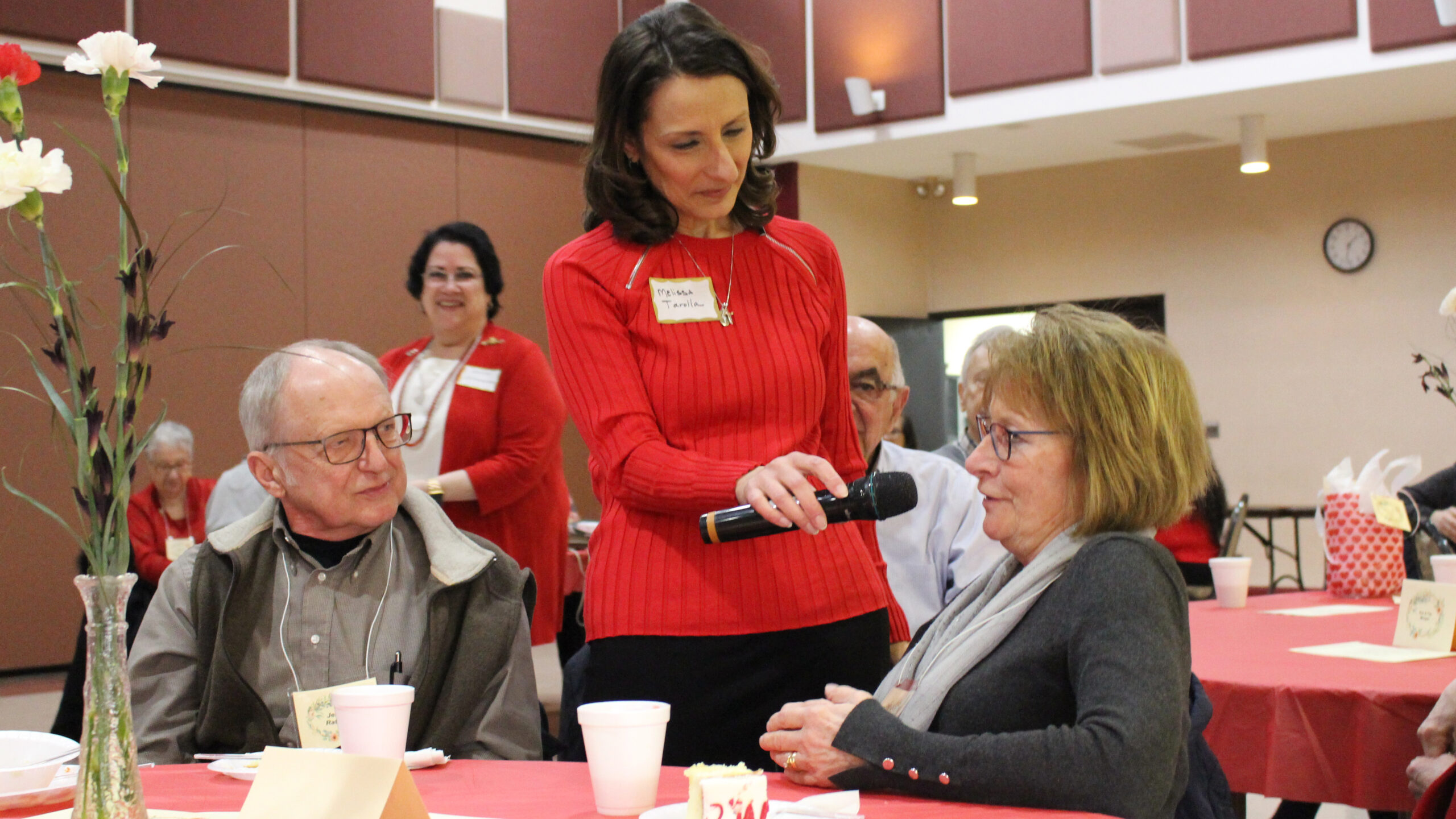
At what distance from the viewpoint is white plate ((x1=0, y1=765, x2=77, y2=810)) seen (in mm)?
1333

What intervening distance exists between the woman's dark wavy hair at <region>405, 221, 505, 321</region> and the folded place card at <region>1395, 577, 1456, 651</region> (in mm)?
2754

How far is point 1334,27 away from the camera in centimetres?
707

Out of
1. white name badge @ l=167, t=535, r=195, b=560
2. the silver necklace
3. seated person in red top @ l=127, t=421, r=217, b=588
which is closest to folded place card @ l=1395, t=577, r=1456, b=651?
the silver necklace

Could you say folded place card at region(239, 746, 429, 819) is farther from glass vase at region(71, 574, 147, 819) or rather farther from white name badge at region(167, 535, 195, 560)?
white name badge at region(167, 535, 195, 560)

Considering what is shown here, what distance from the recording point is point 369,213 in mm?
8062

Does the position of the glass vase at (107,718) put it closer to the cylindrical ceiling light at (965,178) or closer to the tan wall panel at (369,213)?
the tan wall panel at (369,213)

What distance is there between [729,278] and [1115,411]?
2.24 ft

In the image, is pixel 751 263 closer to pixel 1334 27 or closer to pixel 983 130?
pixel 1334 27

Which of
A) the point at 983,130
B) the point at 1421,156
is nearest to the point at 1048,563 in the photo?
the point at 983,130

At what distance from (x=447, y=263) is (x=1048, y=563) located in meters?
3.06

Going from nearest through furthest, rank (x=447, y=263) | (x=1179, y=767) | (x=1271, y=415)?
(x=1179, y=767)
(x=447, y=263)
(x=1271, y=415)

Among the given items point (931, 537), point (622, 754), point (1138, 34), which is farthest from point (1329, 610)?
point (1138, 34)

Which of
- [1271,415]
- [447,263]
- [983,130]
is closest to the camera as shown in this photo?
[447,263]

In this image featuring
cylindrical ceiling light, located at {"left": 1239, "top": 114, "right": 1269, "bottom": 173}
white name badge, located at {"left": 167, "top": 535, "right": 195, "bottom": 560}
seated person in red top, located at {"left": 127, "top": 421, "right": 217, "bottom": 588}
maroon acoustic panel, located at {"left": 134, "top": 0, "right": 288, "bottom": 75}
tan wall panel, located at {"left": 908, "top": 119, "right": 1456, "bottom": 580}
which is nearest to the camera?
white name badge, located at {"left": 167, "top": 535, "right": 195, "bottom": 560}
